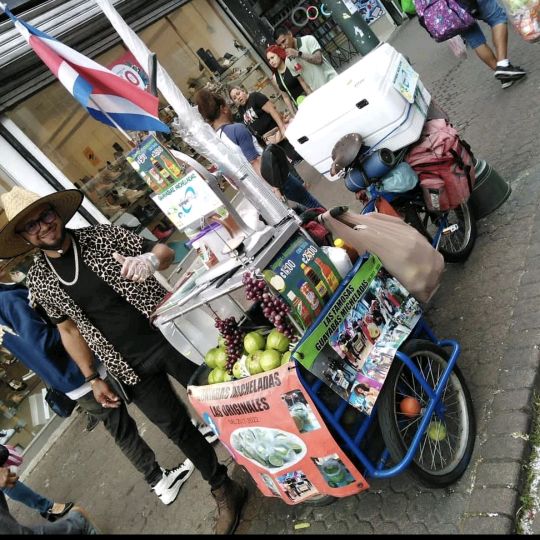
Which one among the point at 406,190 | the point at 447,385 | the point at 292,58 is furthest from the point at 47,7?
the point at 447,385

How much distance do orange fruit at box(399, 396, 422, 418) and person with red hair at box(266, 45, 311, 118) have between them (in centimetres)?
539

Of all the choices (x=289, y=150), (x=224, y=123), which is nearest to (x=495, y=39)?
(x=289, y=150)

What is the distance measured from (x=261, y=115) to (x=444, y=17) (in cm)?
243

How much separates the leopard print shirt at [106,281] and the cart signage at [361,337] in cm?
135

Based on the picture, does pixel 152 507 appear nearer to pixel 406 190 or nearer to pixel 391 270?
pixel 391 270

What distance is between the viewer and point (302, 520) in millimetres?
3213

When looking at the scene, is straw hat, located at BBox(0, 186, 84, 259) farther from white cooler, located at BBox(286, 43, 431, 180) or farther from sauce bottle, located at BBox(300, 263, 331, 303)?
white cooler, located at BBox(286, 43, 431, 180)

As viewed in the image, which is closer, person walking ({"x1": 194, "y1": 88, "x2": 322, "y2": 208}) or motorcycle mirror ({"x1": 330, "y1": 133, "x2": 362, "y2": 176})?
motorcycle mirror ({"x1": 330, "y1": 133, "x2": 362, "y2": 176})

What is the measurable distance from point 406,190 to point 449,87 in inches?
192

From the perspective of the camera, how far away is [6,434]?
6.11 metres

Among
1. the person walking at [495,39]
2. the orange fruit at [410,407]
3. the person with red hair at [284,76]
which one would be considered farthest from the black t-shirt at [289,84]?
the orange fruit at [410,407]

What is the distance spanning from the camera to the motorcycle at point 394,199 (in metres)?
3.60

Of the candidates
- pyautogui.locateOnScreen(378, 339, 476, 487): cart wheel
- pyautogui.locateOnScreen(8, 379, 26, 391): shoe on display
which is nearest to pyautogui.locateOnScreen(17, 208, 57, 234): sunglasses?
pyautogui.locateOnScreen(378, 339, 476, 487): cart wheel

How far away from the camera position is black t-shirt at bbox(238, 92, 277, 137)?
6.42 metres
